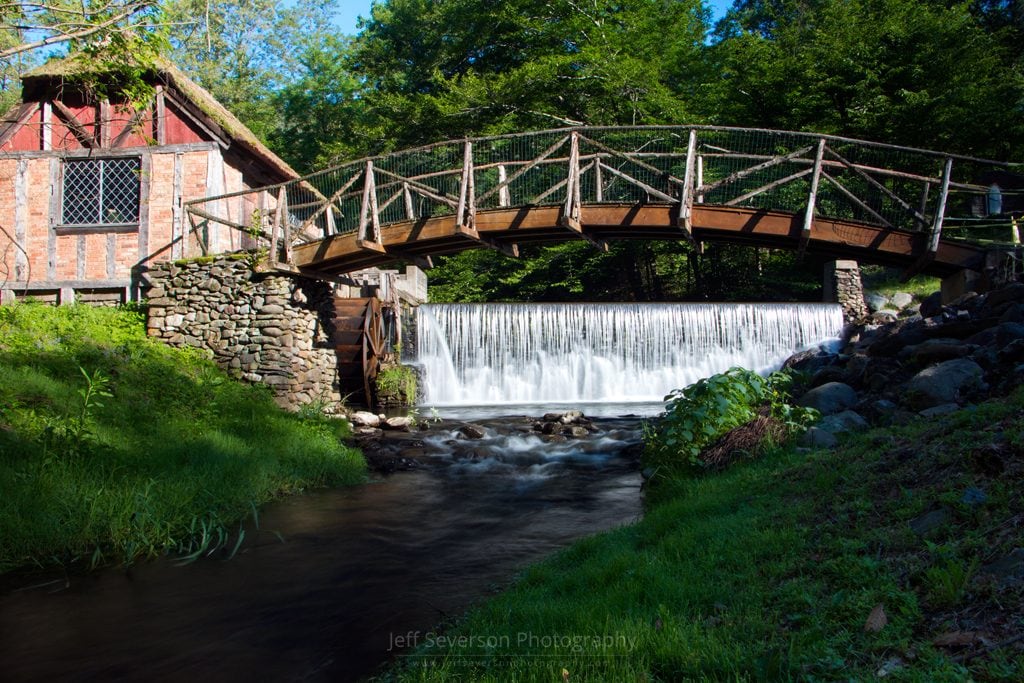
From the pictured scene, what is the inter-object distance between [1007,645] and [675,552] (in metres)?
2.19

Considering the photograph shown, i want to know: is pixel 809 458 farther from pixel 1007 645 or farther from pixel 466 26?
pixel 466 26

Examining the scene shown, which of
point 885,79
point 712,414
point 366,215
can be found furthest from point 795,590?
point 885,79

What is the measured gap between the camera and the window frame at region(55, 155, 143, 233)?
15.5 meters

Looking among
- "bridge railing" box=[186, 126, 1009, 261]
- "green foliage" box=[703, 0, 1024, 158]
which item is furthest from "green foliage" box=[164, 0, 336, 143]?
"green foliage" box=[703, 0, 1024, 158]

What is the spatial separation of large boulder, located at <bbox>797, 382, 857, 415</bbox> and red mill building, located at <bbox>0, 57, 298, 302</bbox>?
39.2 ft

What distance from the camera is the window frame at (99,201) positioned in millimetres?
15477

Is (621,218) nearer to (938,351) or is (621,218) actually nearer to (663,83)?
(938,351)

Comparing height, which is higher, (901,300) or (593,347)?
(901,300)

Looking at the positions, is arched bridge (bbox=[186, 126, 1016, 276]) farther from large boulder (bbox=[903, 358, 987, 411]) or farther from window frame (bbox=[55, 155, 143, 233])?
large boulder (bbox=[903, 358, 987, 411])

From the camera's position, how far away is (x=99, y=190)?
15711mm

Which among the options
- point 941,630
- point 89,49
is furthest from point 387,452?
point 941,630

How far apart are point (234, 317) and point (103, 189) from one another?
4712 mm

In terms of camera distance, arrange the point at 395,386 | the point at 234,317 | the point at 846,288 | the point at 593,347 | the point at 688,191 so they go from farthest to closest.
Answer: the point at 846,288, the point at 593,347, the point at 395,386, the point at 234,317, the point at 688,191

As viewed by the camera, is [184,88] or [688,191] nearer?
[688,191]
